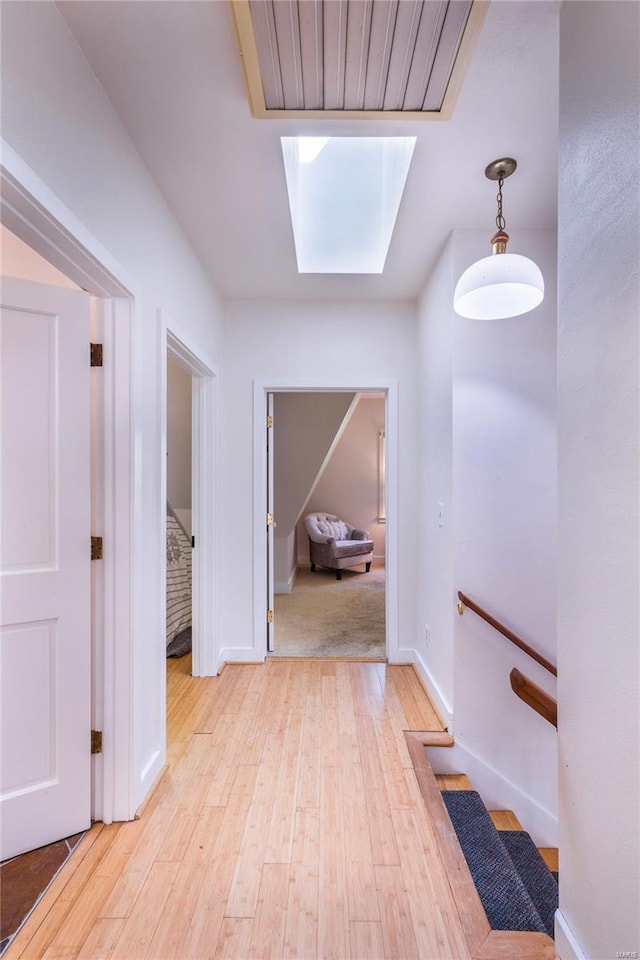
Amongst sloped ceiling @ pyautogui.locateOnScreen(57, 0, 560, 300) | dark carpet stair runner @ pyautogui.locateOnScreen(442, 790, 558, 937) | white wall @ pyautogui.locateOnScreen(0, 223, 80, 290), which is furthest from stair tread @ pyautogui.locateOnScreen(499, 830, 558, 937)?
white wall @ pyautogui.locateOnScreen(0, 223, 80, 290)

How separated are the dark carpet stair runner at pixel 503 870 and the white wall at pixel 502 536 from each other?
0.55 ft

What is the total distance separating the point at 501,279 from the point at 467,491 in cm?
99

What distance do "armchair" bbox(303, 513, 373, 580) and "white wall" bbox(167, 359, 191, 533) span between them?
2.33 metres

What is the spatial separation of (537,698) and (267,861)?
1.04m

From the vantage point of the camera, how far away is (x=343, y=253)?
2.47 meters

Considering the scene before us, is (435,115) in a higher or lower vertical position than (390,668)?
higher

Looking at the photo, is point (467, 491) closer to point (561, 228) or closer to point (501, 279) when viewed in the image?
point (501, 279)

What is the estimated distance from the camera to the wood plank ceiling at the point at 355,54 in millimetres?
1060

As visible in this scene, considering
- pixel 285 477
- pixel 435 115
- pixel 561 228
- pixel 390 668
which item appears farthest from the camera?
pixel 285 477

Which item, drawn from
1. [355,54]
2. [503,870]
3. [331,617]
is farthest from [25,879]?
[331,617]

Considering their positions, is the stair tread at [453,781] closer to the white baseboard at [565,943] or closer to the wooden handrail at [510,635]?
the wooden handrail at [510,635]

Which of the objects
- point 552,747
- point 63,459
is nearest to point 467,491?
point 552,747

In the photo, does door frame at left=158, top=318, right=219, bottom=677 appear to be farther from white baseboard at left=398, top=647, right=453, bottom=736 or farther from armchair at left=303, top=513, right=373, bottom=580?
armchair at left=303, top=513, right=373, bottom=580

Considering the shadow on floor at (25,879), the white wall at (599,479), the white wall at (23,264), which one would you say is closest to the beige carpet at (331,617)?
the shadow on floor at (25,879)
